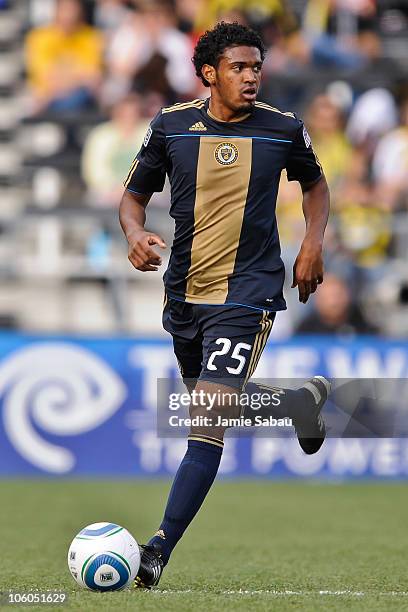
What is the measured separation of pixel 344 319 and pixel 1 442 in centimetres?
342

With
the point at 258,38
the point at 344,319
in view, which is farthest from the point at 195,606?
the point at 344,319

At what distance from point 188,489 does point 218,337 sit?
24.0 inches

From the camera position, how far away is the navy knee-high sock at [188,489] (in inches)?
190

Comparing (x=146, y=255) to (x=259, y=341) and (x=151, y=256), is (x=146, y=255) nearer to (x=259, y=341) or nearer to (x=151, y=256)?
(x=151, y=256)

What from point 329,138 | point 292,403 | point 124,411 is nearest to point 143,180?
point 292,403

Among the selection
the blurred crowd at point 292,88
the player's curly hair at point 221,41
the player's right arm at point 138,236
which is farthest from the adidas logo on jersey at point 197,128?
the blurred crowd at point 292,88

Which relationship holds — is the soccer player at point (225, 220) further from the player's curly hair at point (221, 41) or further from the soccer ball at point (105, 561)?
the soccer ball at point (105, 561)

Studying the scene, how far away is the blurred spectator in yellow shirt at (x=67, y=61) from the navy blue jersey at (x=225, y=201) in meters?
9.01

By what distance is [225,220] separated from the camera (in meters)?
5.08

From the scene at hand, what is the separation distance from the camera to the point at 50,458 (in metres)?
11.2

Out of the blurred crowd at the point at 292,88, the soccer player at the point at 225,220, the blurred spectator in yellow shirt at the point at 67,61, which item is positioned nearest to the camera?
the soccer player at the point at 225,220

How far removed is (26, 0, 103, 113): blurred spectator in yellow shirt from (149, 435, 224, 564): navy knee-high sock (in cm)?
956

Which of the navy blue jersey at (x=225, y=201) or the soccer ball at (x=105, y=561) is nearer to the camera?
the soccer ball at (x=105, y=561)

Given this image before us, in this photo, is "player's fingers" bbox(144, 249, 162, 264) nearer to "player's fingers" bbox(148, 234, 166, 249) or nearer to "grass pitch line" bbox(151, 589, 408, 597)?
"player's fingers" bbox(148, 234, 166, 249)
